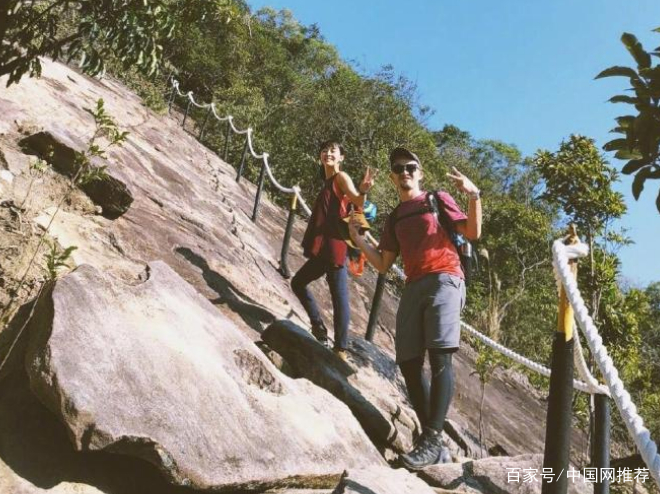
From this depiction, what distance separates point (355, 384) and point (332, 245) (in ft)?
3.54

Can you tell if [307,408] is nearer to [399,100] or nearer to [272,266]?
[272,266]

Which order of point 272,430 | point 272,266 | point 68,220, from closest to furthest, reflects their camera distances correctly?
point 272,430
point 68,220
point 272,266

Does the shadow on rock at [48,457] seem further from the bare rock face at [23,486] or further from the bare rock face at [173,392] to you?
the bare rock face at [173,392]

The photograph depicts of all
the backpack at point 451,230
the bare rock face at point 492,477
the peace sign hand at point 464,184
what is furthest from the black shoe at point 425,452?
the peace sign hand at point 464,184

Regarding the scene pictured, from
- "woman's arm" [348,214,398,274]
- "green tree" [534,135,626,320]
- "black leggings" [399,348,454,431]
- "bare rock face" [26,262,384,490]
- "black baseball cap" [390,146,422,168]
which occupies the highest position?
"green tree" [534,135,626,320]

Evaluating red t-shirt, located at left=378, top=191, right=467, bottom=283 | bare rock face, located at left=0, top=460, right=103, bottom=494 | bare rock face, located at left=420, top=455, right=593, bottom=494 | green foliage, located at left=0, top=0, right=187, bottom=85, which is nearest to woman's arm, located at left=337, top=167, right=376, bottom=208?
red t-shirt, located at left=378, top=191, right=467, bottom=283

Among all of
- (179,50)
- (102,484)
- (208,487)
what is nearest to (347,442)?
(208,487)

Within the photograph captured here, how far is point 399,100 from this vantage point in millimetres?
21203

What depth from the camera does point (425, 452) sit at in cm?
327

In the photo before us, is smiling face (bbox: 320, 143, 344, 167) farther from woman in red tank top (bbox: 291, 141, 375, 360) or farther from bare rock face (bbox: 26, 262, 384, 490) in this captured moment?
bare rock face (bbox: 26, 262, 384, 490)

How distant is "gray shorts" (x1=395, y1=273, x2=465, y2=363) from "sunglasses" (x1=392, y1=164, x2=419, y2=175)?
2.32ft

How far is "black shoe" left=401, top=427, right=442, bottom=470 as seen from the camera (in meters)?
3.22

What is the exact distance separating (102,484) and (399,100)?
66.3 ft

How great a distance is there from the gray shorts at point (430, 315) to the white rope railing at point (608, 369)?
113 cm
